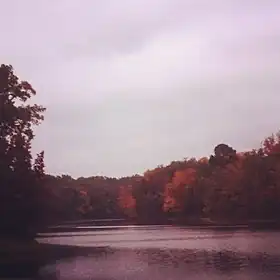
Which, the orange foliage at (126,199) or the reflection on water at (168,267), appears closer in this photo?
the reflection on water at (168,267)

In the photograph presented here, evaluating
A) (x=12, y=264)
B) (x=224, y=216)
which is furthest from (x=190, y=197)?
(x=12, y=264)

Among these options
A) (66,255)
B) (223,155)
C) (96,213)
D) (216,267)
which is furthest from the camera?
(96,213)

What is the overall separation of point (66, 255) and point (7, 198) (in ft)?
24.8

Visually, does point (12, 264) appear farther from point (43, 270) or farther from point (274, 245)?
point (274, 245)

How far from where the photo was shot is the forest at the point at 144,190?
5978cm

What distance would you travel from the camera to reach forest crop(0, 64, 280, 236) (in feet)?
196

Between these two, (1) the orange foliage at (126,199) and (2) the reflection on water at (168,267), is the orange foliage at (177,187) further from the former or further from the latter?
(2) the reflection on water at (168,267)

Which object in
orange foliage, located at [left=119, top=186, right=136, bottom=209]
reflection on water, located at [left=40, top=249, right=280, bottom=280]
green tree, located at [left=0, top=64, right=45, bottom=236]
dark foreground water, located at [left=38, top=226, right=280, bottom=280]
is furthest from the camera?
orange foliage, located at [left=119, top=186, right=136, bottom=209]

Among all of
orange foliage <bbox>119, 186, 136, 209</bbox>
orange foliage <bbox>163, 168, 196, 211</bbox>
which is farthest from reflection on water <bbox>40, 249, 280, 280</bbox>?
Answer: orange foliage <bbox>119, 186, 136, 209</bbox>

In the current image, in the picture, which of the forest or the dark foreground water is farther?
the forest

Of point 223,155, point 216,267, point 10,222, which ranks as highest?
point 223,155

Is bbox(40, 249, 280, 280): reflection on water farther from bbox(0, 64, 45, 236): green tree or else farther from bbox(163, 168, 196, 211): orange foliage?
bbox(163, 168, 196, 211): orange foliage

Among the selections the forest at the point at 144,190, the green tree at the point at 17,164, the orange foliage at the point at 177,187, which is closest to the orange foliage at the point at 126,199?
the forest at the point at 144,190

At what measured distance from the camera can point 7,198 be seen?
190ft
